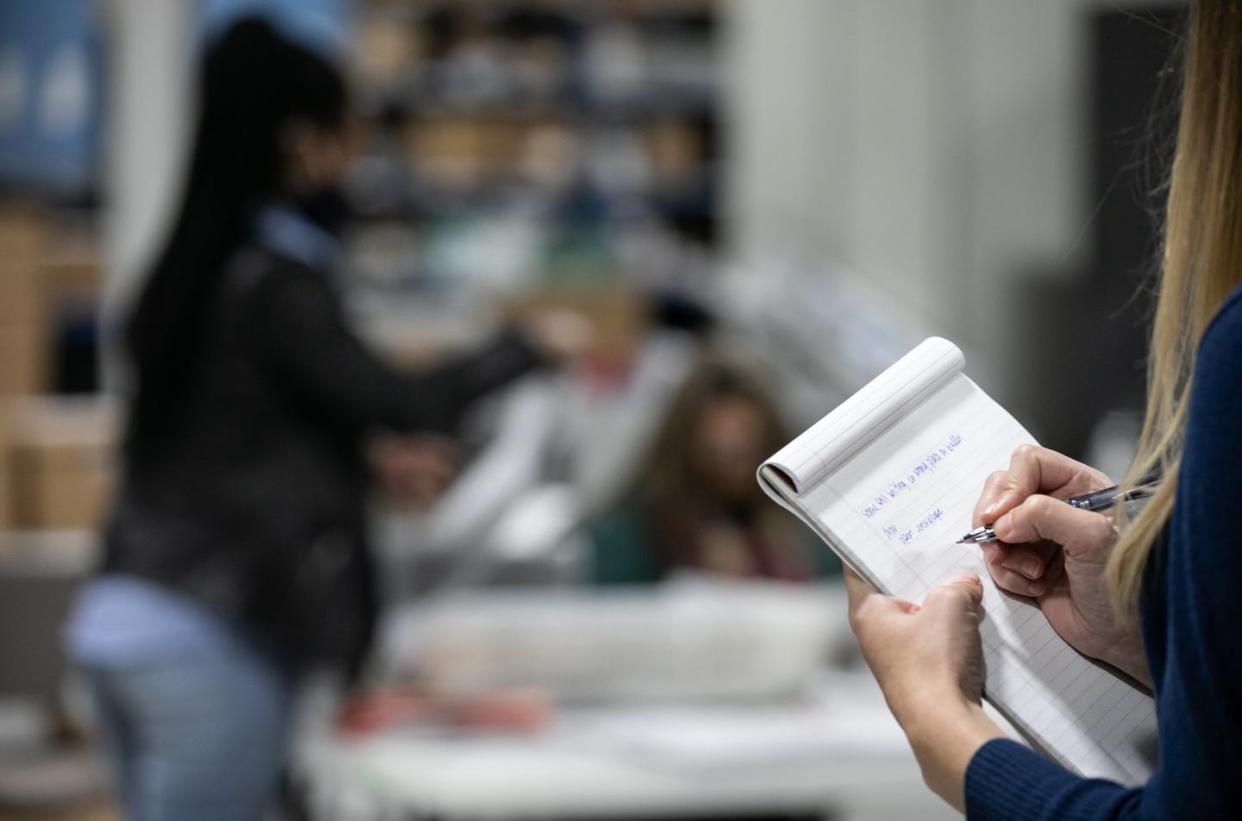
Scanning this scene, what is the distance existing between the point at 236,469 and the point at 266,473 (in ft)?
0.12

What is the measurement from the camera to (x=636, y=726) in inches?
84.7

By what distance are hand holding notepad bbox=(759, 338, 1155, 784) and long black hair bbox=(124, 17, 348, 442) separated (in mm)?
1279

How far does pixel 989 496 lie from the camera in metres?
0.87

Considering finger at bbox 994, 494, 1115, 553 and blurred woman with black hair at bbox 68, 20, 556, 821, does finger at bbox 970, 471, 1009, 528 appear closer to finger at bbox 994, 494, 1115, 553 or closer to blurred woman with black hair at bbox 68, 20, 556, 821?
finger at bbox 994, 494, 1115, 553

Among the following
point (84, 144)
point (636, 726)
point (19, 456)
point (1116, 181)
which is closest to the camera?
point (1116, 181)

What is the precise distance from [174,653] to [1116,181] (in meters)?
1.34

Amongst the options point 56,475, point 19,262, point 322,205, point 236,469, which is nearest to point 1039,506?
point 236,469

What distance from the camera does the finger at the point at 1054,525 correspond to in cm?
84

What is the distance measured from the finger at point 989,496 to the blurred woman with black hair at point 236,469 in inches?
48.5

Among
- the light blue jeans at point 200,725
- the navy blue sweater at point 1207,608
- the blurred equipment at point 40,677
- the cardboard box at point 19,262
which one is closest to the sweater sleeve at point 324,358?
the light blue jeans at point 200,725

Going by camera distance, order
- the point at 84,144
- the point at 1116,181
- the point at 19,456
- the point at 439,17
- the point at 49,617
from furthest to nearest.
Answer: the point at 439,17
the point at 84,144
the point at 19,456
the point at 49,617
the point at 1116,181

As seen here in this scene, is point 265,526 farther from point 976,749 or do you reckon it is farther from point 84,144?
point 84,144

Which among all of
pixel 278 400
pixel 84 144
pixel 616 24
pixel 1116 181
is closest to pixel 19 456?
pixel 84 144

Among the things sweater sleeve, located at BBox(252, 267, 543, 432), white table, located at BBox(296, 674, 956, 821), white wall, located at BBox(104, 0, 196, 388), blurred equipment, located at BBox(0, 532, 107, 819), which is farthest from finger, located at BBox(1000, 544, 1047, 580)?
white wall, located at BBox(104, 0, 196, 388)
